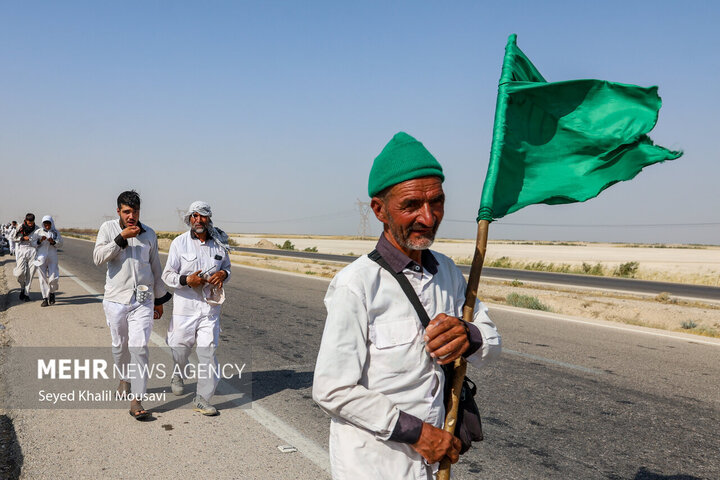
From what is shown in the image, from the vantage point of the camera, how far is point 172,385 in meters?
6.14

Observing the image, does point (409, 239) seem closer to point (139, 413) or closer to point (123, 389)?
point (139, 413)

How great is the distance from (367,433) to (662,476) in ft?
10.7

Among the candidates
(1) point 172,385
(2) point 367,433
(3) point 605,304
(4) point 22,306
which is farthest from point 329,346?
(3) point 605,304

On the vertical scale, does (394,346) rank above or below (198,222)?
below

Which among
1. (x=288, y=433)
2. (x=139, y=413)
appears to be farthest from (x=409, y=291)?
(x=139, y=413)

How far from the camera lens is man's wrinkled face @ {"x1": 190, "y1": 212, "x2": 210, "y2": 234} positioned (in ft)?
19.1

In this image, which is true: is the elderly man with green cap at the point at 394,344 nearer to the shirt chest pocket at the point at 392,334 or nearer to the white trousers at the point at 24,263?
the shirt chest pocket at the point at 392,334

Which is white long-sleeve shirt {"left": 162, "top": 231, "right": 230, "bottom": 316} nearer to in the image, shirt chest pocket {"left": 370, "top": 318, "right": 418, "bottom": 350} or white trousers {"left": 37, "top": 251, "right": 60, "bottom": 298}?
shirt chest pocket {"left": 370, "top": 318, "right": 418, "bottom": 350}

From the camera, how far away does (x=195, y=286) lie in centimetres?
568

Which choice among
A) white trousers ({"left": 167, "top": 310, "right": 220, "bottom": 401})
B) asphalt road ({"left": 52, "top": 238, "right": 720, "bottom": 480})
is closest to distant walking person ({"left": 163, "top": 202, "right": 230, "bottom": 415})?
white trousers ({"left": 167, "top": 310, "right": 220, "bottom": 401})

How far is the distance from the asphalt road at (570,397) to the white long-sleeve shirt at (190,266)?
116 centimetres

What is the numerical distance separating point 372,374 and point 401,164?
0.72m

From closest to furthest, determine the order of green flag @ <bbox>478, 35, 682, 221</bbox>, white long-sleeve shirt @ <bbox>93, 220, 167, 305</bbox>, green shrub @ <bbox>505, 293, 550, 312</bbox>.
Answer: green flag @ <bbox>478, 35, 682, 221</bbox> → white long-sleeve shirt @ <bbox>93, 220, 167, 305</bbox> → green shrub @ <bbox>505, 293, 550, 312</bbox>

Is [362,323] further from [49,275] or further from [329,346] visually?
[49,275]
